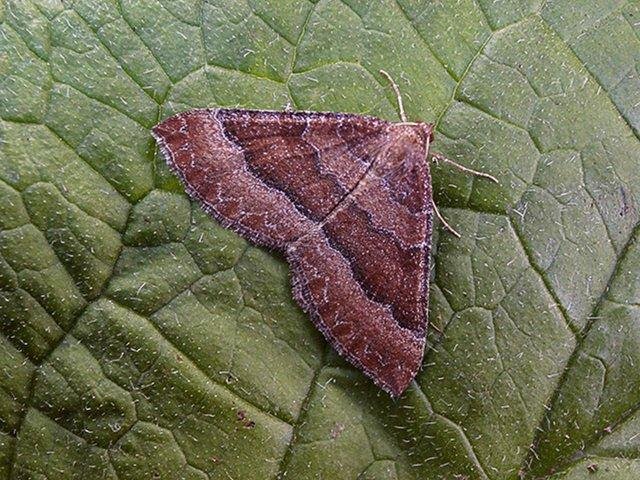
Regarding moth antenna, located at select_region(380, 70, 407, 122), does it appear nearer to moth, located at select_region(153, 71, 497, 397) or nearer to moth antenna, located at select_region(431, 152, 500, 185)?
moth, located at select_region(153, 71, 497, 397)

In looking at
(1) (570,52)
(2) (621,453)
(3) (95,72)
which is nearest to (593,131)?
(1) (570,52)

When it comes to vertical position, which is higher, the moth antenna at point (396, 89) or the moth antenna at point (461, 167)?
the moth antenna at point (396, 89)

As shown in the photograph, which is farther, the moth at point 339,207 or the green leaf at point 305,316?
the moth at point 339,207

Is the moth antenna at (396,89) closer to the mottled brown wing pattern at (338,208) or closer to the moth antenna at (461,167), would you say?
the mottled brown wing pattern at (338,208)

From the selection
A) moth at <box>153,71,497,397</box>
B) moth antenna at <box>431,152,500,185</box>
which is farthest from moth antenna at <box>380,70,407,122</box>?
moth antenna at <box>431,152,500,185</box>

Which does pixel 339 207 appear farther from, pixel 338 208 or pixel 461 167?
pixel 461 167

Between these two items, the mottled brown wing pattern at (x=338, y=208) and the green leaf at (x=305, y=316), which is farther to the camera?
the mottled brown wing pattern at (x=338, y=208)

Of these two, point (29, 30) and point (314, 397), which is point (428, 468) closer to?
point (314, 397)

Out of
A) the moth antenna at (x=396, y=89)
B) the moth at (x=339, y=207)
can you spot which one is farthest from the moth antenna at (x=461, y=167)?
the moth antenna at (x=396, y=89)
